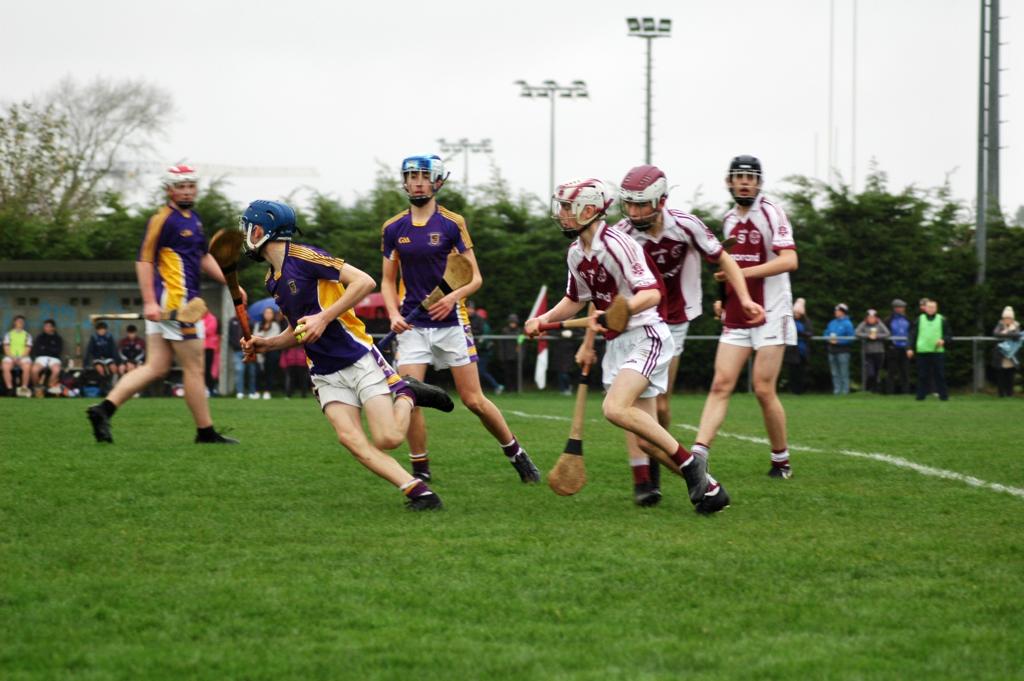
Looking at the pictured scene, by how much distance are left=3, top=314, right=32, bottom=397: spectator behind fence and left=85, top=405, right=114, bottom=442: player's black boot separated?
43.4ft

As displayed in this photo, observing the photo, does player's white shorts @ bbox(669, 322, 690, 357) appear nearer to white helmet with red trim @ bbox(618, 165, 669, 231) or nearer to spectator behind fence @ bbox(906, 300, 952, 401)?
white helmet with red trim @ bbox(618, 165, 669, 231)

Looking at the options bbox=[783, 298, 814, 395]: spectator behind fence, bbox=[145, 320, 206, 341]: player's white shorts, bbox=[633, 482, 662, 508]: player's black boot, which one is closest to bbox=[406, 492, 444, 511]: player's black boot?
bbox=[633, 482, 662, 508]: player's black boot

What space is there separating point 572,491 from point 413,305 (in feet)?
6.91

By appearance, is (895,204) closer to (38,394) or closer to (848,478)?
(38,394)

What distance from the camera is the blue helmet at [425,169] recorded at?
9297mm

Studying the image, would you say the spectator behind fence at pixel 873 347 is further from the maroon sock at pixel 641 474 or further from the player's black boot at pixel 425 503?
the player's black boot at pixel 425 503

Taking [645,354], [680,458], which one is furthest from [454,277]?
[680,458]

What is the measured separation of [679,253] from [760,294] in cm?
122

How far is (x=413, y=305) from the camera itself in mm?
9570

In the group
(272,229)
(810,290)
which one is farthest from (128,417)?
(810,290)

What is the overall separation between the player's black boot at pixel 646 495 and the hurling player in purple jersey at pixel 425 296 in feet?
4.11

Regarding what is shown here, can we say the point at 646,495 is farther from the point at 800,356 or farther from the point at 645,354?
the point at 800,356

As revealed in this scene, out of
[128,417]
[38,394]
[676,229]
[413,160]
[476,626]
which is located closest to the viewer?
[476,626]

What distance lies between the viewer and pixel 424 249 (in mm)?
9500
